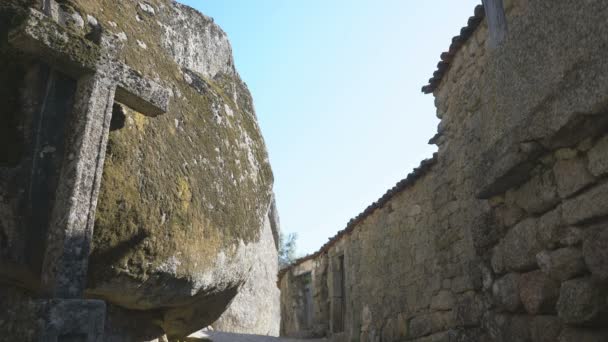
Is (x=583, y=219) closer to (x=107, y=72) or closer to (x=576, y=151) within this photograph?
(x=576, y=151)

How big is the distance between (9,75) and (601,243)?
2.27m

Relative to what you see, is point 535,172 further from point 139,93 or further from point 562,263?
point 139,93

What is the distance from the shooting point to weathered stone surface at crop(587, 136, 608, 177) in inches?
65.6

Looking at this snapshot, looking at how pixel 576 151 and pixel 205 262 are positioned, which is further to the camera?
pixel 205 262

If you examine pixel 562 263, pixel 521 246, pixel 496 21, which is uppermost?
pixel 496 21

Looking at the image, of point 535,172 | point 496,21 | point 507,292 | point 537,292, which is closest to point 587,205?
point 535,172

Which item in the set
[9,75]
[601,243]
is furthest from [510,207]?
[9,75]

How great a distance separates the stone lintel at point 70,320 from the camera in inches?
63.3

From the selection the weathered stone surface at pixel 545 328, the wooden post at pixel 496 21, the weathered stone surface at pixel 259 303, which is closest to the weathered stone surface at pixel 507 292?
the weathered stone surface at pixel 545 328

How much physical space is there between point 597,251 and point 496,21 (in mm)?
1421

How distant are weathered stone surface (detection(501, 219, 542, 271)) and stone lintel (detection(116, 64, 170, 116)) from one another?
173cm

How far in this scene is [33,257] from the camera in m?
1.81

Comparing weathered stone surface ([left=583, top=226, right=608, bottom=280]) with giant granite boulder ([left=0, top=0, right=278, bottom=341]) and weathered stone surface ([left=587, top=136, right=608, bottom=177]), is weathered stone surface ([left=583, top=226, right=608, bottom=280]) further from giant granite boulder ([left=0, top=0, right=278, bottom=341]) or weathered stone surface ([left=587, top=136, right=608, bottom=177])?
giant granite boulder ([left=0, top=0, right=278, bottom=341])

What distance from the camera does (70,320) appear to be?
1662 mm
